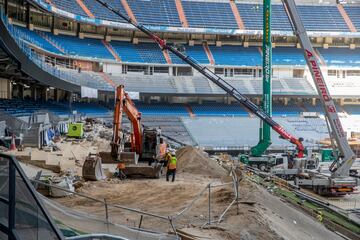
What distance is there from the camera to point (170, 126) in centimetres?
4628

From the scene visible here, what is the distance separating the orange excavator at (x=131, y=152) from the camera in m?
17.8

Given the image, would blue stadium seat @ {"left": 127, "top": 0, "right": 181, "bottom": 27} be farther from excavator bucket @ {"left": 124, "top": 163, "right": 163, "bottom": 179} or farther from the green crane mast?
excavator bucket @ {"left": 124, "top": 163, "right": 163, "bottom": 179}

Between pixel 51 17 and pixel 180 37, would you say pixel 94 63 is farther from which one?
pixel 180 37

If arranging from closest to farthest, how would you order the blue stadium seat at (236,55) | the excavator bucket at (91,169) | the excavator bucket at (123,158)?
the excavator bucket at (91,169) < the excavator bucket at (123,158) < the blue stadium seat at (236,55)

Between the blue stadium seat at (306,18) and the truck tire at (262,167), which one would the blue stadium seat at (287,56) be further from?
the truck tire at (262,167)

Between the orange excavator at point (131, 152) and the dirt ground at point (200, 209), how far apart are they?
0.60 metres

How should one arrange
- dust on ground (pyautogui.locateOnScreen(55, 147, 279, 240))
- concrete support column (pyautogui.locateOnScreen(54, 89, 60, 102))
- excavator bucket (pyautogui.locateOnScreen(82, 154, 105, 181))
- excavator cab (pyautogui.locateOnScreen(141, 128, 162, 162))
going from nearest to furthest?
dust on ground (pyautogui.locateOnScreen(55, 147, 279, 240))
excavator bucket (pyautogui.locateOnScreen(82, 154, 105, 181))
excavator cab (pyautogui.locateOnScreen(141, 128, 162, 162))
concrete support column (pyautogui.locateOnScreen(54, 89, 60, 102))

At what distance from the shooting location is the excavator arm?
20.1 meters

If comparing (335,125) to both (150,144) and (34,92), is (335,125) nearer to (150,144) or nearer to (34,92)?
(150,144)

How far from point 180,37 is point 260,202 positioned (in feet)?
160

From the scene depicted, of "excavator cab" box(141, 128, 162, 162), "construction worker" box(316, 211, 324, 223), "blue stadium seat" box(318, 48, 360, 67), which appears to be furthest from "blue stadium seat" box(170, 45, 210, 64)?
"construction worker" box(316, 211, 324, 223)

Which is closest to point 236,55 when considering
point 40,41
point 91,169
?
point 40,41

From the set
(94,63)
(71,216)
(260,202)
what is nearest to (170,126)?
(94,63)

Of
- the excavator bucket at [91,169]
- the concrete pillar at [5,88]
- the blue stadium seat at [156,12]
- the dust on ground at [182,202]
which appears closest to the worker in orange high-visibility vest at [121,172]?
the dust on ground at [182,202]
